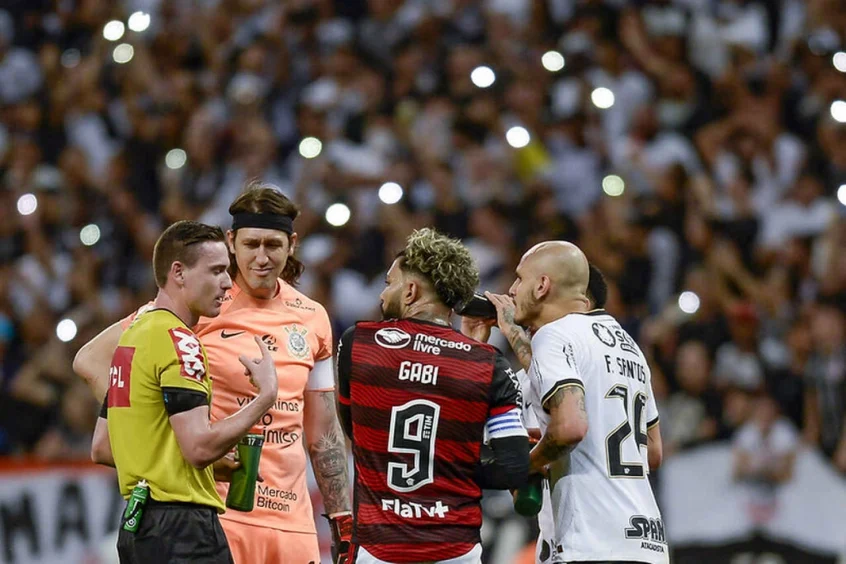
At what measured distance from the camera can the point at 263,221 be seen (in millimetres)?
6258

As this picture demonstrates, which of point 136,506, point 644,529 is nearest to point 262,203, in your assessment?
point 136,506

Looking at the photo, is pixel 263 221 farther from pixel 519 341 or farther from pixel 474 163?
pixel 474 163

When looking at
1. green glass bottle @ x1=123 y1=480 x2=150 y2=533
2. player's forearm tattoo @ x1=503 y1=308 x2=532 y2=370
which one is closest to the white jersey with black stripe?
Result: player's forearm tattoo @ x1=503 y1=308 x2=532 y2=370

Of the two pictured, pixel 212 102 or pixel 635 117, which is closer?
pixel 635 117

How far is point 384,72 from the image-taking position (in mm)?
13422

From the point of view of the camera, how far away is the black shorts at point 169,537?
5070 millimetres

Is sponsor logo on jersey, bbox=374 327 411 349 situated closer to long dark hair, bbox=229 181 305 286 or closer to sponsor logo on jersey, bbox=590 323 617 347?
sponsor logo on jersey, bbox=590 323 617 347

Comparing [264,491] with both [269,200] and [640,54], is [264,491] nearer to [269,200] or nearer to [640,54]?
[269,200]

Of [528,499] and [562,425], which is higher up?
[562,425]

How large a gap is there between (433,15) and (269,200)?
7725 millimetres

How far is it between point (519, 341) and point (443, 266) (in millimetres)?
724

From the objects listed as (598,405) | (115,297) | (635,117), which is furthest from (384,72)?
(598,405)

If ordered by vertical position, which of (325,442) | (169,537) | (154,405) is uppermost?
(325,442)

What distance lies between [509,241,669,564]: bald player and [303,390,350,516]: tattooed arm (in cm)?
110
